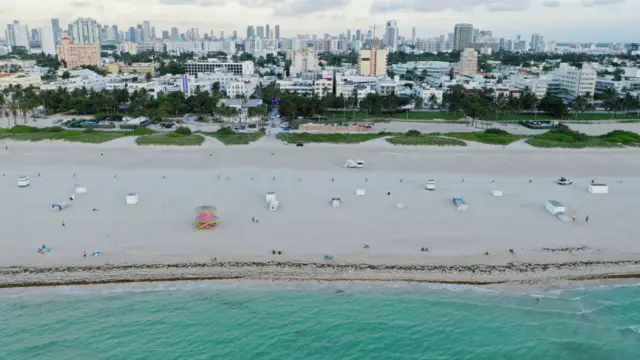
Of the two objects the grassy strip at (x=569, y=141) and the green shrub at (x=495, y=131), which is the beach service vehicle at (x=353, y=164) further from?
the green shrub at (x=495, y=131)

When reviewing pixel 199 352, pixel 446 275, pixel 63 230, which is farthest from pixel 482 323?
pixel 63 230

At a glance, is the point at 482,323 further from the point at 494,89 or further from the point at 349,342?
the point at 494,89

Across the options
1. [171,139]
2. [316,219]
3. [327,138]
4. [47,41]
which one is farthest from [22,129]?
[47,41]

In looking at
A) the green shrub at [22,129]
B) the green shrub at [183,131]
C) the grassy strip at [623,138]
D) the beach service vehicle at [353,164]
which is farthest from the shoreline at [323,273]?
the green shrub at [22,129]

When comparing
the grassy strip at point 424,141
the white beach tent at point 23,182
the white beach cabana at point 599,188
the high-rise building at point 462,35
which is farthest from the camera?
the high-rise building at point 462,35

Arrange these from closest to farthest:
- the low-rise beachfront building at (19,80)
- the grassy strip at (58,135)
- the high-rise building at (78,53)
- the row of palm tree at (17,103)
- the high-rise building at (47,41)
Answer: the grassy strip at (58,135), the row of palm tree at (17,103), the low-rise beachfront building at (19,80), the high-rise building at (78,53), the high-rise building at (47,41)

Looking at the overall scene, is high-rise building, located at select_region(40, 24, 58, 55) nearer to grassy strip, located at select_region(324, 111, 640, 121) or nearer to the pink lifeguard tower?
grassy strip, located at select_region(324, 111, 640, 121)

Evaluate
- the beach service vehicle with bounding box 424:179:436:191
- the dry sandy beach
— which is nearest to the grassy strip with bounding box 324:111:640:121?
the dry sandy beach
